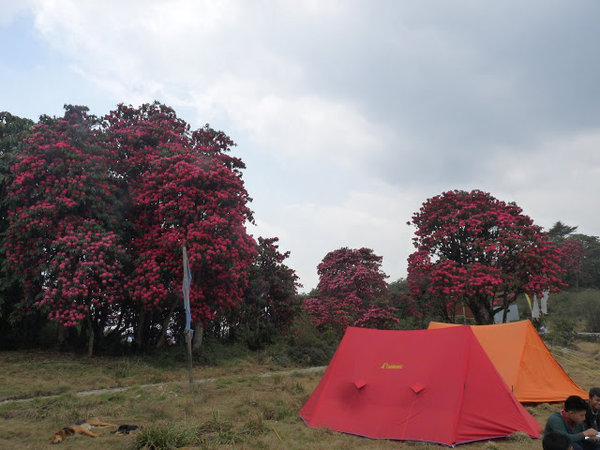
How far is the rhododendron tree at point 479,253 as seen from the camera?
15.8 meters

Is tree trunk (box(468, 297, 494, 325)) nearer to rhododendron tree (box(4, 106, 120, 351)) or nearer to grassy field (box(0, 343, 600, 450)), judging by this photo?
grassy field (box(0, 343, 600, 450))

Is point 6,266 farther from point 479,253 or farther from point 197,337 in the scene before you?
point 479,253

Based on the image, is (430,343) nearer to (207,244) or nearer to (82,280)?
(207,244)

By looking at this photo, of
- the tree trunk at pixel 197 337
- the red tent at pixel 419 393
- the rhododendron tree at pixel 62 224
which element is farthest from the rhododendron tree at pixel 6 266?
the red tent at pixel 419 393

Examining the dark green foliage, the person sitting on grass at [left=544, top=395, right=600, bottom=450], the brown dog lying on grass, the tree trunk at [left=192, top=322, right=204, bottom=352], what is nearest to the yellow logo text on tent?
the person sitting on grass at [left=544, top=395, right=600, bottom=450]

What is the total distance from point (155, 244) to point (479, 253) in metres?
11.0

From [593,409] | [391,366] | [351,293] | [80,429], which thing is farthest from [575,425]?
[351,293]

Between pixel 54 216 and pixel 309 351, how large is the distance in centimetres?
1004

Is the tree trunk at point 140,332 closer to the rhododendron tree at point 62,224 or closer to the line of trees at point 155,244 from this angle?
the line of trees at point 155,244

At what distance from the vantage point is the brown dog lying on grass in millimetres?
6641

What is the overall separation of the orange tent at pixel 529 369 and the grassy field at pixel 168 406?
50 cm

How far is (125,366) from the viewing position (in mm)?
13000

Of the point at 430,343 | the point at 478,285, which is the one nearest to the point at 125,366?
the point at 430,343

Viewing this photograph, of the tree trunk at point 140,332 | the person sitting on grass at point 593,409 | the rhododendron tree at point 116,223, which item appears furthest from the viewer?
the tree trunk at point 140,332
